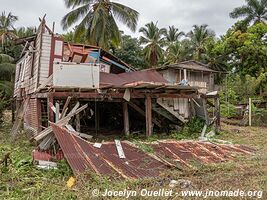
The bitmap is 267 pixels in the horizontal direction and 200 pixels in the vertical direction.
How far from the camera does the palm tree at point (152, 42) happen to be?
35.7 m

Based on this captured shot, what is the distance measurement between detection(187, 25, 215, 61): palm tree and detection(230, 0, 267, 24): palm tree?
5.77 m

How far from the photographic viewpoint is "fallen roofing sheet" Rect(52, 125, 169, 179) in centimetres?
665

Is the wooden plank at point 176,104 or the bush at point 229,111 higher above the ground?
the wooden plank at point 176,104

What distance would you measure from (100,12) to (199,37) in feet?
70.3

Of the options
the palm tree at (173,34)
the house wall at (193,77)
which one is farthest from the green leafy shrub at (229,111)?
the palm tree at (173,34)

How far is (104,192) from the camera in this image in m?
5.46

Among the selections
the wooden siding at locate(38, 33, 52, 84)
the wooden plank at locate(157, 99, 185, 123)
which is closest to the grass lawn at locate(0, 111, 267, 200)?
the wooden siding at locate(38, 33, 52, 84)

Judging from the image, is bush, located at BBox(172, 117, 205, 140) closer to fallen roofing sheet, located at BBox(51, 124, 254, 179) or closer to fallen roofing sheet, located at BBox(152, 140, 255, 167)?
fallen roofing sheet, located at BBox(152, 140, 255, 167)

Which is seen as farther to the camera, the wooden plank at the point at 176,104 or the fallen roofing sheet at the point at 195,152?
the wooden plank at the point at 176,104

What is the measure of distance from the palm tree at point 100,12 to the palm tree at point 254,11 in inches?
676

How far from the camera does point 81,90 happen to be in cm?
1070

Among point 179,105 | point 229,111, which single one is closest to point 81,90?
point 179,105

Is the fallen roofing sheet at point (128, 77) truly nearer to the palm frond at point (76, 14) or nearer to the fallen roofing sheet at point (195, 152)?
the fallen roofing sheet at point (195, 152)

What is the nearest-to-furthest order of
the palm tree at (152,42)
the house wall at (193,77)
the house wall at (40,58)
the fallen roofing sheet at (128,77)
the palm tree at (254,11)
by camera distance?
the house wall at (40,58), the fallen roofing sheet at (128,77), the house wall at (193,77), the palm tree at (254,11), the palm tree at (152,42)
